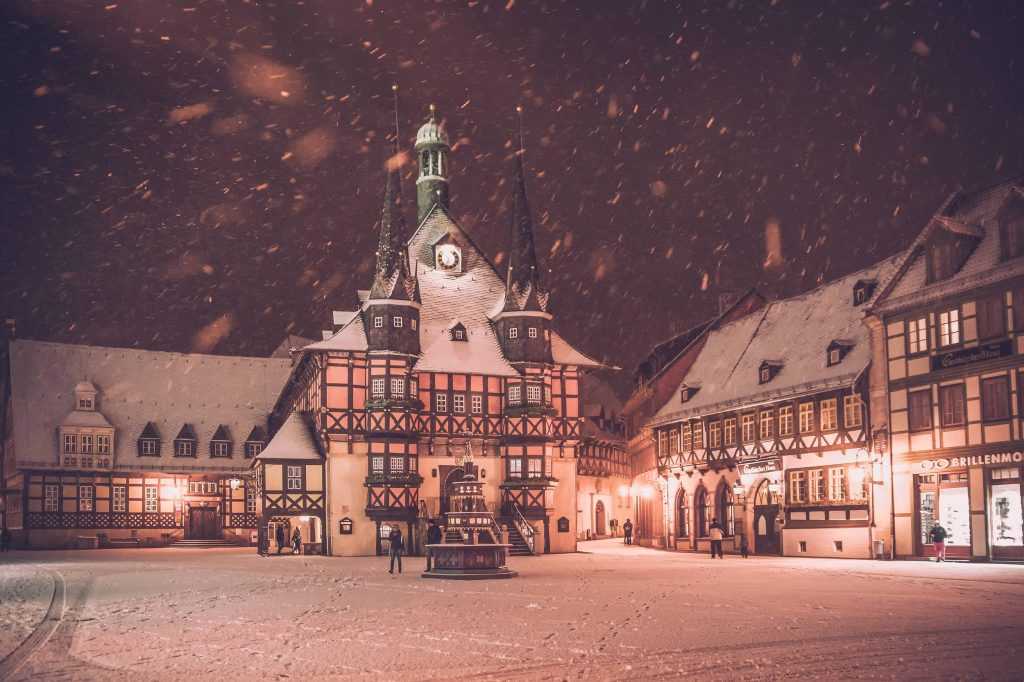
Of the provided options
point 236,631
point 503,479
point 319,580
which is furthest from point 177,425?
point 236,631

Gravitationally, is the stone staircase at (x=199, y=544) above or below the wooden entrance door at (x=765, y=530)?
below

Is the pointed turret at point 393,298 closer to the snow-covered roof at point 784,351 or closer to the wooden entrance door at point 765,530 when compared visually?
the snow-covered roof at point 784,351

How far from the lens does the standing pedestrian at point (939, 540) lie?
3719 centimetres

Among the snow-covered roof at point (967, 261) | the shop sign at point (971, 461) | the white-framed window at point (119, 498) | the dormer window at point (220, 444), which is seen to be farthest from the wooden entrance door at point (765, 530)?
the white-framed window at point (119, 498)

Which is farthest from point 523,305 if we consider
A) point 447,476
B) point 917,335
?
point 917,335

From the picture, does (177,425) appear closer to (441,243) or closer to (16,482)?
(16,482)

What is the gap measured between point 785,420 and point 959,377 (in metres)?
9.33

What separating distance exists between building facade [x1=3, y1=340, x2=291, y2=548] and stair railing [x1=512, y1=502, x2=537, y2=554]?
25249 millimetres

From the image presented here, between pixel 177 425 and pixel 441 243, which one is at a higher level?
pixel 441 243

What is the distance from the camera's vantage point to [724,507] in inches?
2042

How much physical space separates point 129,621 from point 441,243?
40727 millimetres

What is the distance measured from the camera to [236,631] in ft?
62.0

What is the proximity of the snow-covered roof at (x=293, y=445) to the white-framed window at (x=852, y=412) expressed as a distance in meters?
24.7

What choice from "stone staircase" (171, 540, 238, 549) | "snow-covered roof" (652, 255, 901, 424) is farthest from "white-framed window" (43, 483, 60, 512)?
"snow-covered roof" (652, 255, 901, 424)
